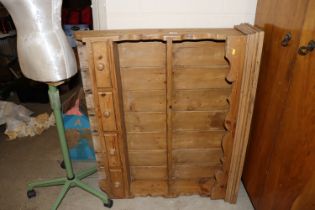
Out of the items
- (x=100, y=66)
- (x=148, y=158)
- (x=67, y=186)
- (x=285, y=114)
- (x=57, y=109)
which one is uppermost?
(x=100, y=66)

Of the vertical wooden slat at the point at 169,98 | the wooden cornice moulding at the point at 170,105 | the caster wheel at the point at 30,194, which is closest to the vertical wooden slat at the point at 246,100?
the wooden cornice moulding at the point at 170,105

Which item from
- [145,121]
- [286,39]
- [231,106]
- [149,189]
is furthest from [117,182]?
A: [286,39]

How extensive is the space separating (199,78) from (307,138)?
64 centimetres

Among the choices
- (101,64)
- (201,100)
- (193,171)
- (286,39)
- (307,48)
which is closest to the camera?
(307,48)

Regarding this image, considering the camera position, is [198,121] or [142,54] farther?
[198,121]

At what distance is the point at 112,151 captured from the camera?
1.52 m

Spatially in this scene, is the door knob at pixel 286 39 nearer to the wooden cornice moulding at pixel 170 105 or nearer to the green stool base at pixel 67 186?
the wooden cornice moulding at pixel 170 105

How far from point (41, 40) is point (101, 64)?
30cm

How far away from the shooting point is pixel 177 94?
4.89 ft

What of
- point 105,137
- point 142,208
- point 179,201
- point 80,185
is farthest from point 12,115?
point 179,201

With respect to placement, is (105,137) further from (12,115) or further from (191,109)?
(12,115)

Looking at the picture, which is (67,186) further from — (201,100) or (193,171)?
(201,100)

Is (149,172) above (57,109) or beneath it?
beneath

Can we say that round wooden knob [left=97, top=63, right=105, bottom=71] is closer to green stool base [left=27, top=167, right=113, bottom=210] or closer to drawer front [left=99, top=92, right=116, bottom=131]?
drawer front [left=99, top=92, right=116, bottom=131]
